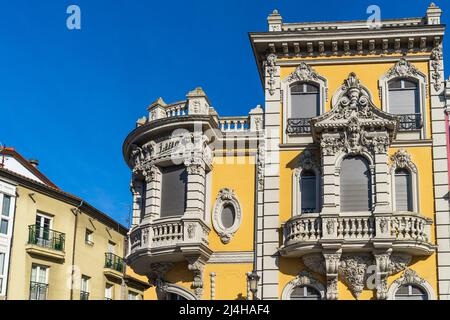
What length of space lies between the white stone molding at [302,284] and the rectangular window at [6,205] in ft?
65.2

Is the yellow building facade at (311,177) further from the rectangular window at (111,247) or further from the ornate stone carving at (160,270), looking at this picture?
the rectangular window at (111,247)

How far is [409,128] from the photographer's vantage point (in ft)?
101

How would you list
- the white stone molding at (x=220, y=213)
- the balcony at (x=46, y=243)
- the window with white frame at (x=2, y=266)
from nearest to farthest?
the white stone molding at (x=220, y=213)
the window with white frame at (x=2, y=266)
the balcony at (x=46, y=243)

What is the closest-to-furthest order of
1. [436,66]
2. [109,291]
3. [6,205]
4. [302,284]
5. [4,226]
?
[302,284] < [436,66] < [4,226] < [6,205] < [109,291]

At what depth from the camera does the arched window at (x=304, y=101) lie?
105ft

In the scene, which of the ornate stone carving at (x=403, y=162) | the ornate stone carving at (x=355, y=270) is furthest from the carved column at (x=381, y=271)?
the ornate stone carving at (x=403, y=162)

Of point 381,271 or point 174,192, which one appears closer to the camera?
point 381,271

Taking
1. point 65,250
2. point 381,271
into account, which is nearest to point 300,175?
point 381,271

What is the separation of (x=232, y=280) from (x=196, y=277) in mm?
1414

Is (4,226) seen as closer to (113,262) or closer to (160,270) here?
(113,262)

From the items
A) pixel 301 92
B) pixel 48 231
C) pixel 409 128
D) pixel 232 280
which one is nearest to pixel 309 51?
pixel 301 92

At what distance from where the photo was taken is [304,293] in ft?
96.9

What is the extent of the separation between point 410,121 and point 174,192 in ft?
32.3
